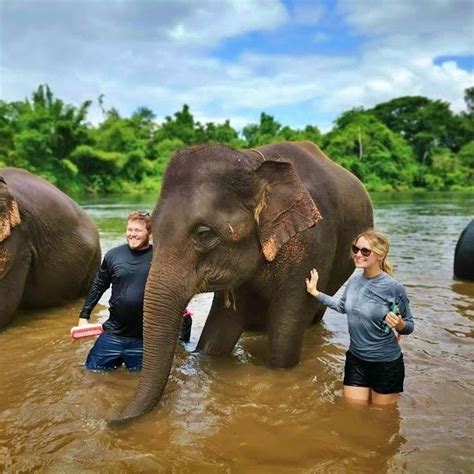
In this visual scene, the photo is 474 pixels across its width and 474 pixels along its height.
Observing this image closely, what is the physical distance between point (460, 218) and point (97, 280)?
57.1 feet

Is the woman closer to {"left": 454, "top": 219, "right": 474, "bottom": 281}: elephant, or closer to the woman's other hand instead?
the woman's other hand

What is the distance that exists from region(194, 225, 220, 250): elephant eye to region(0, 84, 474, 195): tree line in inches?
1650

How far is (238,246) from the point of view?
3627mm

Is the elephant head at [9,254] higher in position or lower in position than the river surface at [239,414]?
higher

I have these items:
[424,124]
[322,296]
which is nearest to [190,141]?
[424,124]

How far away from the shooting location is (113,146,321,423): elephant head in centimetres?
327

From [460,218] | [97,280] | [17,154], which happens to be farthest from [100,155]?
[97,280]

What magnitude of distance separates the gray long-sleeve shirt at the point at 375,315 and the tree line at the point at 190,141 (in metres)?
42.1

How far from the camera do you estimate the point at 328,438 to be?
3.19 meters

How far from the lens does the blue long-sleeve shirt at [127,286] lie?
402cm

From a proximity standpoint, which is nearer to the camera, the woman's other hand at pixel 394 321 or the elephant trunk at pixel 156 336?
the elephant trunk at pixel 156 336

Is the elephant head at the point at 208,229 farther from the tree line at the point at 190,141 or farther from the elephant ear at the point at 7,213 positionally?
the tree line at the point at 190,141

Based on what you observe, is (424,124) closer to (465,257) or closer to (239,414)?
(465,257)

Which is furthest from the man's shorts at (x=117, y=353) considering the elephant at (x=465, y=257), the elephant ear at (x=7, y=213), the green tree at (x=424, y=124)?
the green tree at (x=424, y=124)
